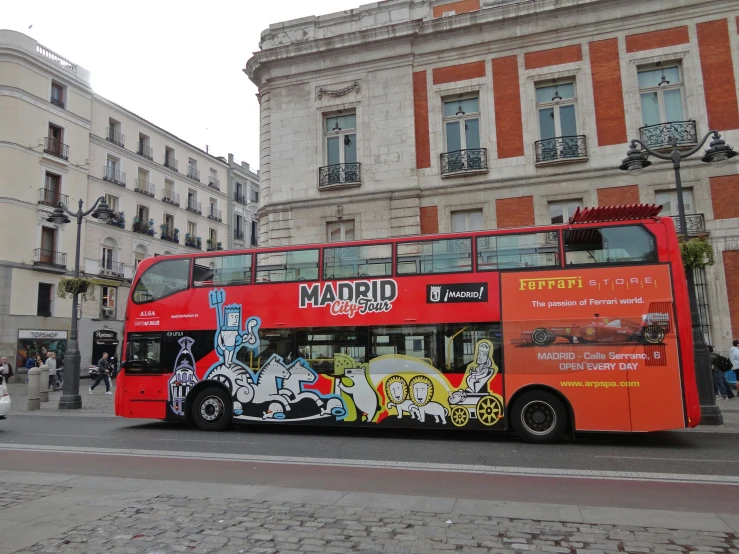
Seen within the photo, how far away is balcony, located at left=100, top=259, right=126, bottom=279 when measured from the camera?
37594 mm

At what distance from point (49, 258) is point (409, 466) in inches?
1311

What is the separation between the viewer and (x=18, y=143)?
32531 millimetres

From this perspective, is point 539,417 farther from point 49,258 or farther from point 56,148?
point 56,148

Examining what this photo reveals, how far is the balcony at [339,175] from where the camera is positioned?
21.4m

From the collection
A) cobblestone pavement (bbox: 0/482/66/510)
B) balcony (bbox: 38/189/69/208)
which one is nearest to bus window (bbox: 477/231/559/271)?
cobblestone pavement (bbox: 0/482/66/510)

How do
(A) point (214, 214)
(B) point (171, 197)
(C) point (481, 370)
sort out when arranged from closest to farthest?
(C) point (481, 370) < (B) point (171, 197) < (A) point (214, 214)

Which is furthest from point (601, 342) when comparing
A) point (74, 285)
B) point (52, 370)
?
point (52, 370)

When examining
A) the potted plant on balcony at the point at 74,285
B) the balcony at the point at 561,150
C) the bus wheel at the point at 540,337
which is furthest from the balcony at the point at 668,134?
the potted plant on balcony at the point at 74,285

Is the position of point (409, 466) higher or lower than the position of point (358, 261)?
lower

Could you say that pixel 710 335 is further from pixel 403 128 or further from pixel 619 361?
pixel 403 128

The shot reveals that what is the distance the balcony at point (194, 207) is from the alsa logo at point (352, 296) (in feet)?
124

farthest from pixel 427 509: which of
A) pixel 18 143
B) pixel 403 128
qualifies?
pixel 18 143

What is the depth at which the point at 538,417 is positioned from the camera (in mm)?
10414

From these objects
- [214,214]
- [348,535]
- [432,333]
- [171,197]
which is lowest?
[348,535]
